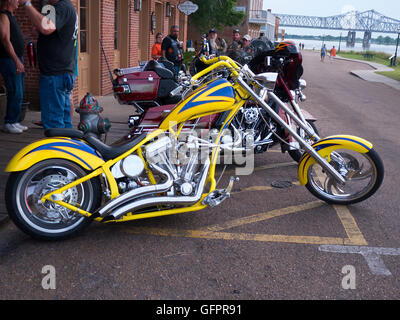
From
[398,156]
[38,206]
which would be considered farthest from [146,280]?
[398,156]

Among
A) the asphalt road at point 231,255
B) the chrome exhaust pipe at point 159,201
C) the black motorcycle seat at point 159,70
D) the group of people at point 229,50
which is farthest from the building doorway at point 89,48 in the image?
the chrome exhaust pipe at point 159,201

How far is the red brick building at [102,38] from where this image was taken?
28.5ft

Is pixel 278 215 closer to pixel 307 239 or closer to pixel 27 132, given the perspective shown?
pixel 307 239

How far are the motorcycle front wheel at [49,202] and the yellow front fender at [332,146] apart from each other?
210cm

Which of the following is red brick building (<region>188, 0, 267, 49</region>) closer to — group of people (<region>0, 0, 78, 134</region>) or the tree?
the tree

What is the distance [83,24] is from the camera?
1050 cm

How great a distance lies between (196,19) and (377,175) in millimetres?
30105

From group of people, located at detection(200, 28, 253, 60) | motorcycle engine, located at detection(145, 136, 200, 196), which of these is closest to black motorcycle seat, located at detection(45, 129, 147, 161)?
motorcycle engine, located at detection(145, 136, 200, 196)

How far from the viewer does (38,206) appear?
3.43 m

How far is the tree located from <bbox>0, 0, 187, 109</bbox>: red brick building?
16.0 metres

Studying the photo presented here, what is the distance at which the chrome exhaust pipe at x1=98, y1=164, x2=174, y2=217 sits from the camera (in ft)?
11.3

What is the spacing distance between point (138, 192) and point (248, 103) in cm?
232

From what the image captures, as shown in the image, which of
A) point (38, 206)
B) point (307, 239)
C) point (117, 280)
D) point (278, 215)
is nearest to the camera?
point (117, 280)

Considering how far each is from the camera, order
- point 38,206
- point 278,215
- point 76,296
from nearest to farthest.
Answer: point 76,296, point 38,206, point 278,215
